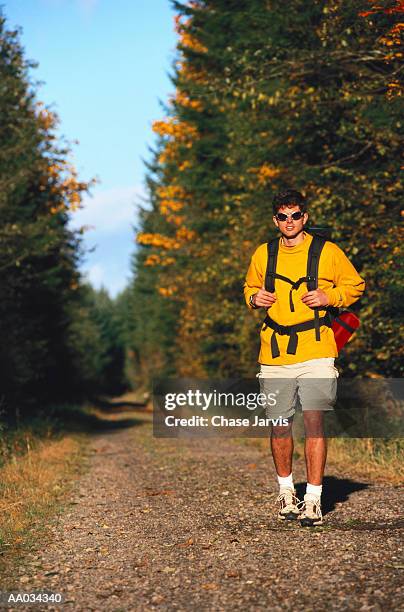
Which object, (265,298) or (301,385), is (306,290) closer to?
(265,298)

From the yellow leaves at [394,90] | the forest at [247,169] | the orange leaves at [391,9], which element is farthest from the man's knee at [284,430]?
the yellow leaves at [394,90]

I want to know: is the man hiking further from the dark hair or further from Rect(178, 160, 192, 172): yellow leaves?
Rect(178, 160, 192, 172): yellow leaves

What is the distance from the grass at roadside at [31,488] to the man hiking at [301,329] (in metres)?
2.13

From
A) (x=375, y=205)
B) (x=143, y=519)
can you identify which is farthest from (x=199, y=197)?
(x=143, y=519)

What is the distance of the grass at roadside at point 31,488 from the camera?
6.33 metres

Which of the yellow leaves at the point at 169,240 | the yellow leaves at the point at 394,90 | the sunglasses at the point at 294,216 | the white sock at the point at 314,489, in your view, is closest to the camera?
the white sock at the point at 314,489

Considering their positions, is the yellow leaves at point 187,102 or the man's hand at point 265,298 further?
the yellow leaves at point 187,102

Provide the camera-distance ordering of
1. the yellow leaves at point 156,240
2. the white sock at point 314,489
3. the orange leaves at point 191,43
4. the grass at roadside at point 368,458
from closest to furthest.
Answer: the white sock at point 314,489 < the grass at roadside at point 368,458 < the orange leaves at point 191,43 < the yellow leaves at point 156,240

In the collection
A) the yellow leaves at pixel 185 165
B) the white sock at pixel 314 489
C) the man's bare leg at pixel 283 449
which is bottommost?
the white sock at pixel 314 489

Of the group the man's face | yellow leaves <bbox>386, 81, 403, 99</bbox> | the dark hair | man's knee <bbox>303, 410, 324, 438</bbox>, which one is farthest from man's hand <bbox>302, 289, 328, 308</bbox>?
yellow leaves <bbox>386, 81, 403, 99</bbox>

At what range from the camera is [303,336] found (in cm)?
643

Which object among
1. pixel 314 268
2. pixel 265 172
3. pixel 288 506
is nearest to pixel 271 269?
pixel 314 268

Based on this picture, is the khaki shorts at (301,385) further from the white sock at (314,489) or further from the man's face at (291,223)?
the man's face at (291,223)

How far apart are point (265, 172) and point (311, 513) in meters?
11.3
